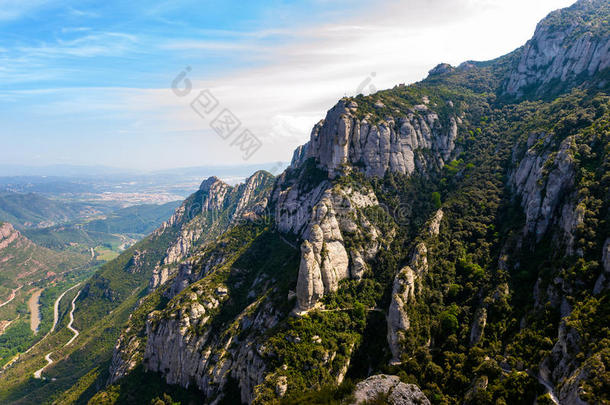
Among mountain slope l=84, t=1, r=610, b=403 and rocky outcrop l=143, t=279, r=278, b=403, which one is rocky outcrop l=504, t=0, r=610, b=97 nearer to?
mountain slope l=84, t=1, r=610, b=403

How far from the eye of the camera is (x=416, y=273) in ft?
224

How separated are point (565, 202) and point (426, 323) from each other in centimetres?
3899

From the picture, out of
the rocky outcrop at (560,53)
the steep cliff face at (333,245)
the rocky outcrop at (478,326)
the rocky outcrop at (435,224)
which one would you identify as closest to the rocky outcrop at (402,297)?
the rocky outcrop at (435,224)

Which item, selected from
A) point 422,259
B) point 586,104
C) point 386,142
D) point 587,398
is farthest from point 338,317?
point 586,104

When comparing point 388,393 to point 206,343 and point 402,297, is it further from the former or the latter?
point 206,343

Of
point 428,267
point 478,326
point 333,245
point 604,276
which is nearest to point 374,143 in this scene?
point 333,245

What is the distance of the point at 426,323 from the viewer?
6150cm

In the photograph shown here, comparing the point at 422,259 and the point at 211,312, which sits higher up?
the point at 422,259

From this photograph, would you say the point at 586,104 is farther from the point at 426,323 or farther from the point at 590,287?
the point at 426,323

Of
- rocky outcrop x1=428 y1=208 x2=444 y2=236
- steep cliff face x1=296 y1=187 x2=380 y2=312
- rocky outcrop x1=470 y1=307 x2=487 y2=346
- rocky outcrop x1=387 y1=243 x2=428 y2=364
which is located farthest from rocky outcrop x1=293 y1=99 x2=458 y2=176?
rocky outcrop x1=470 y1=307 x2=487 y2=346

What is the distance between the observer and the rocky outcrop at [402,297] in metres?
57.5

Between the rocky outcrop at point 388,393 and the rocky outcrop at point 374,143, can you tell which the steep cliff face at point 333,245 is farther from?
the rocky outcrop at point 388,393

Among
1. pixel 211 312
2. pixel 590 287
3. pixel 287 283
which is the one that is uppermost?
pixel 590 287

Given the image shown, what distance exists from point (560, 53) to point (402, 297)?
163105 millimetres
